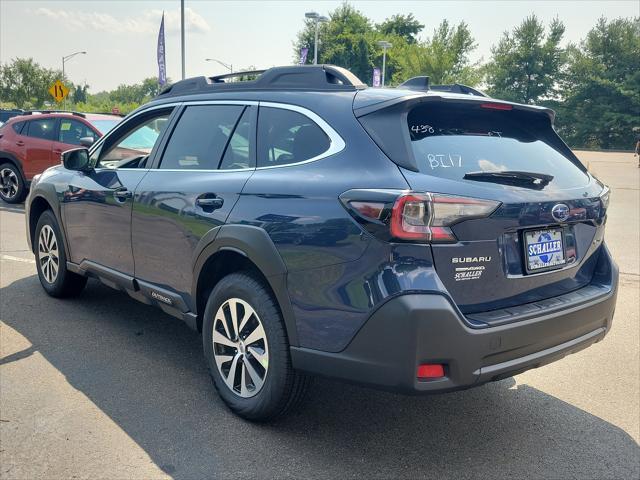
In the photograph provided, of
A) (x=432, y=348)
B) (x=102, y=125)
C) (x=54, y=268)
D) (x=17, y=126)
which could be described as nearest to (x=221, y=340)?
(x=432, y=348)

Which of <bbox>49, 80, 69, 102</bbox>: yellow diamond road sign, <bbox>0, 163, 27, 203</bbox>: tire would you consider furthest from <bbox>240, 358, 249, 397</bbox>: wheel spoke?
<bbox>49, 80, 69, 102</bbox>: yellow diamond road sign

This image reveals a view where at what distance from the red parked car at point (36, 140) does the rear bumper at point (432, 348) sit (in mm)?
9632

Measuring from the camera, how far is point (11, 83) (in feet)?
201

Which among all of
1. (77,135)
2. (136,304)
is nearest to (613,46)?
(77,135)

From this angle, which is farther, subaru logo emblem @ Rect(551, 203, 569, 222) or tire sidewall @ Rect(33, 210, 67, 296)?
tire sidewall @ Rect(33, 210, 67, 296)

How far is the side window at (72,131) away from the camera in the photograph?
1120 centimetres

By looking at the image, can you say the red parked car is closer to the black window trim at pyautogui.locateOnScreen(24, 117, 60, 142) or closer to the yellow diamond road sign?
the black window trim at pyautogui.locateOnScreen(24, 117, 60, 142)

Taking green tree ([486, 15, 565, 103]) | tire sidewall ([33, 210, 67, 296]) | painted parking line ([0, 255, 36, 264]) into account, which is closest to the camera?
tire sidewall ([33, 210, 67, 296])

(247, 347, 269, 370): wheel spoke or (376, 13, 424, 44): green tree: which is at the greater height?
(376, 13, 424, 44): green tree

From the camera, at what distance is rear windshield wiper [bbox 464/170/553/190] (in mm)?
2775

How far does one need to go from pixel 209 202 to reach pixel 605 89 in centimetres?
5378

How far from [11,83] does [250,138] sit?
67611 millimetres

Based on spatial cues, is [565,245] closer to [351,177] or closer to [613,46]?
[351,177]

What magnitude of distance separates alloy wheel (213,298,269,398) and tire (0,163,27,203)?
9.81m
